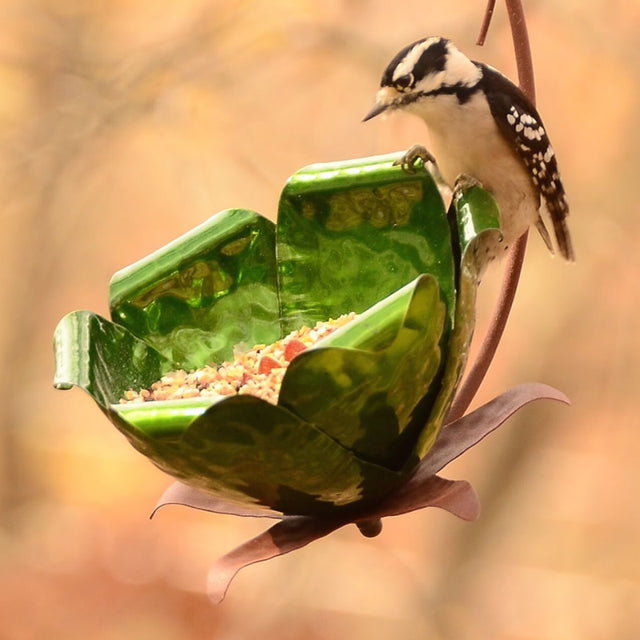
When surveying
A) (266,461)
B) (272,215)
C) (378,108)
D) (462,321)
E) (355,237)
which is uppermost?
(272,215)

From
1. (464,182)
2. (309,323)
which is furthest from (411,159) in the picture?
(309,323)

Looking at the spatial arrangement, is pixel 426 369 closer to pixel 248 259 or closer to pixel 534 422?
pixel 248 259

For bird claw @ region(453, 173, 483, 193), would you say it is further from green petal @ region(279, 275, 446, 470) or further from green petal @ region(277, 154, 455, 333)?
green petal @ region(279, 275, 446, 470)

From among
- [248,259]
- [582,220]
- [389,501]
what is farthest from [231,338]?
[582,220]

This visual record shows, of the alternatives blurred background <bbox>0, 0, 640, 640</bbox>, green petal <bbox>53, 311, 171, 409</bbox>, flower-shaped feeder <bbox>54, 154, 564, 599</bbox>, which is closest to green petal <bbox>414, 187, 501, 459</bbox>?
flower-shaped feeder <bbox>54, 154, 564, 599</bbox>

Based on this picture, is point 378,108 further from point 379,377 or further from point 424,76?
point 379,377

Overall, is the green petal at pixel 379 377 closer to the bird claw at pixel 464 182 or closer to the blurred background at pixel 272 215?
the bird claw at pixel 464 182

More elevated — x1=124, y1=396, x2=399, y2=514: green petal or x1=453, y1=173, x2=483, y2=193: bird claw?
x1=453, y1=173, x2=483, y2=193: bird claw
